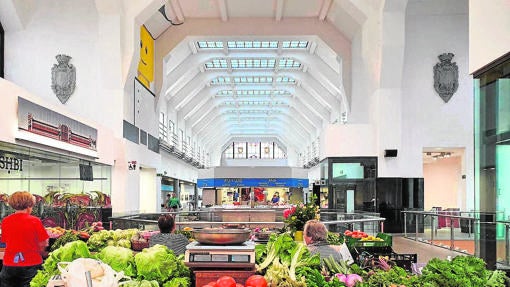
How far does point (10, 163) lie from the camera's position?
1003 cm

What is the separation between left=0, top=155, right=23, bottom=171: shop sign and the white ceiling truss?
13.9 m

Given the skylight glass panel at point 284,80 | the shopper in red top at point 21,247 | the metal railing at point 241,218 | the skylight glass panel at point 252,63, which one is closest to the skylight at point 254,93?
the skylight glass panel at point 284,80

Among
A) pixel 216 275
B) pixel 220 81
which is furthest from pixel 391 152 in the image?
pixel 220 81

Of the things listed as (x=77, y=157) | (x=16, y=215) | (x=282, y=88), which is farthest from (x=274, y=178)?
(x=16, y=215)

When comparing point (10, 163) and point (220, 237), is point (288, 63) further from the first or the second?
point (220, 237)

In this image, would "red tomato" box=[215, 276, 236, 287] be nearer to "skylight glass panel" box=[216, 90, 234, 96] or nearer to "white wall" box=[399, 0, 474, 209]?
"white wall" box=[399, 0, 474, 209]

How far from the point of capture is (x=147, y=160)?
22.2 meters

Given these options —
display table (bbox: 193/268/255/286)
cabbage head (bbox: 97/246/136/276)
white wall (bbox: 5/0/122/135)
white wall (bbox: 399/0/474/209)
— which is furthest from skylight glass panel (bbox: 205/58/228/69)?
display table (bbox: 193/268/255/286)

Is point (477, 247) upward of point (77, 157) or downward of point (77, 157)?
downward

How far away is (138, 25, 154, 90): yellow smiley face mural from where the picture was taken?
67.9 feet

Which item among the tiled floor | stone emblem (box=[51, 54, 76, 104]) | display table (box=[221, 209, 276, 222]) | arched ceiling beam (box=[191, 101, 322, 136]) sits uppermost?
arched ceiling beam (box=[191, 101, 322, 136])

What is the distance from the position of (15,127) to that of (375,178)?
13188 mm

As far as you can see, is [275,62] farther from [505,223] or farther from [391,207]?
[505,223]

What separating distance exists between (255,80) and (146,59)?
1478 centimetres
